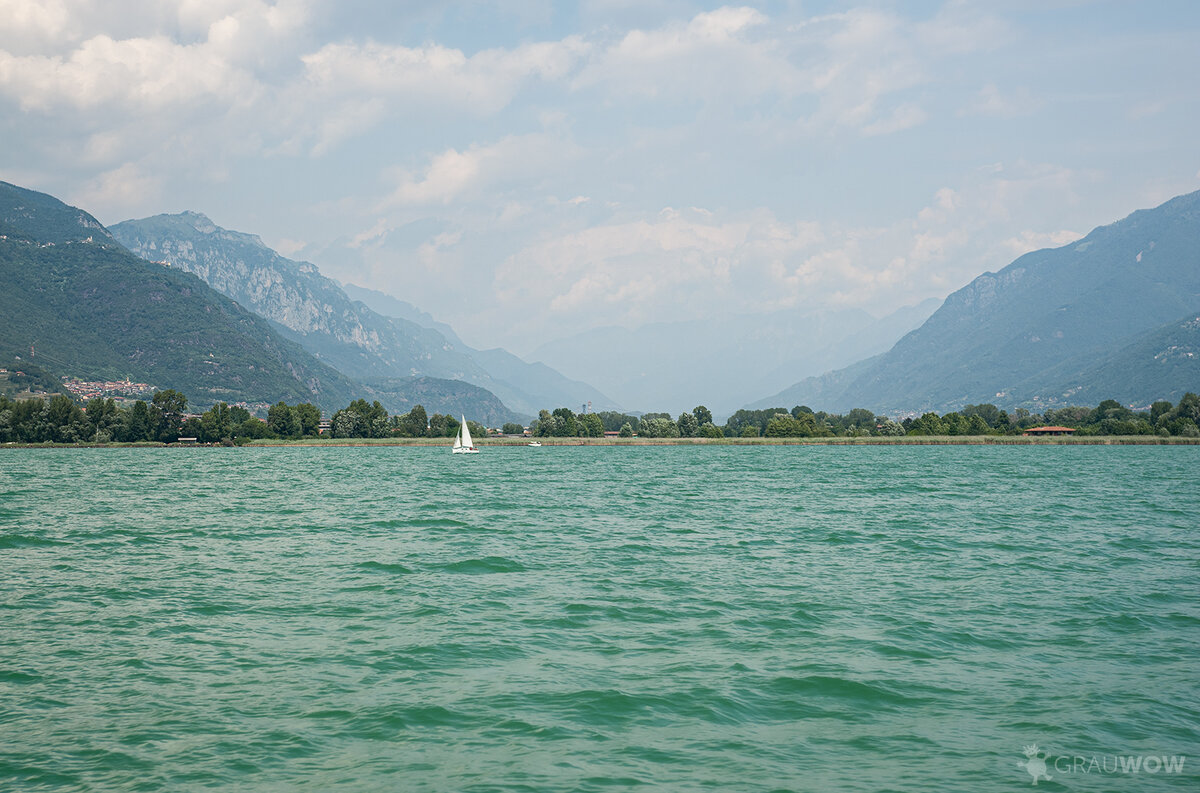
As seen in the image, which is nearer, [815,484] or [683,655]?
[683,655]

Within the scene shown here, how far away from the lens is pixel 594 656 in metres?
21.3

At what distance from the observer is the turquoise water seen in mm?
14727

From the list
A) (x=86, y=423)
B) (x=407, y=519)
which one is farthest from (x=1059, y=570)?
(x=86, y=423)

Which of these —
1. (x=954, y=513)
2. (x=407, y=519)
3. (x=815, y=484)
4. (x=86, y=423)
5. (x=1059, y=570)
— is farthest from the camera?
(x=86, y=423)

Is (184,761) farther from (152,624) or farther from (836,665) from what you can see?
(836,665)

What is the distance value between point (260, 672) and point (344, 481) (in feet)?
245

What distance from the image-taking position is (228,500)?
67688 mm
